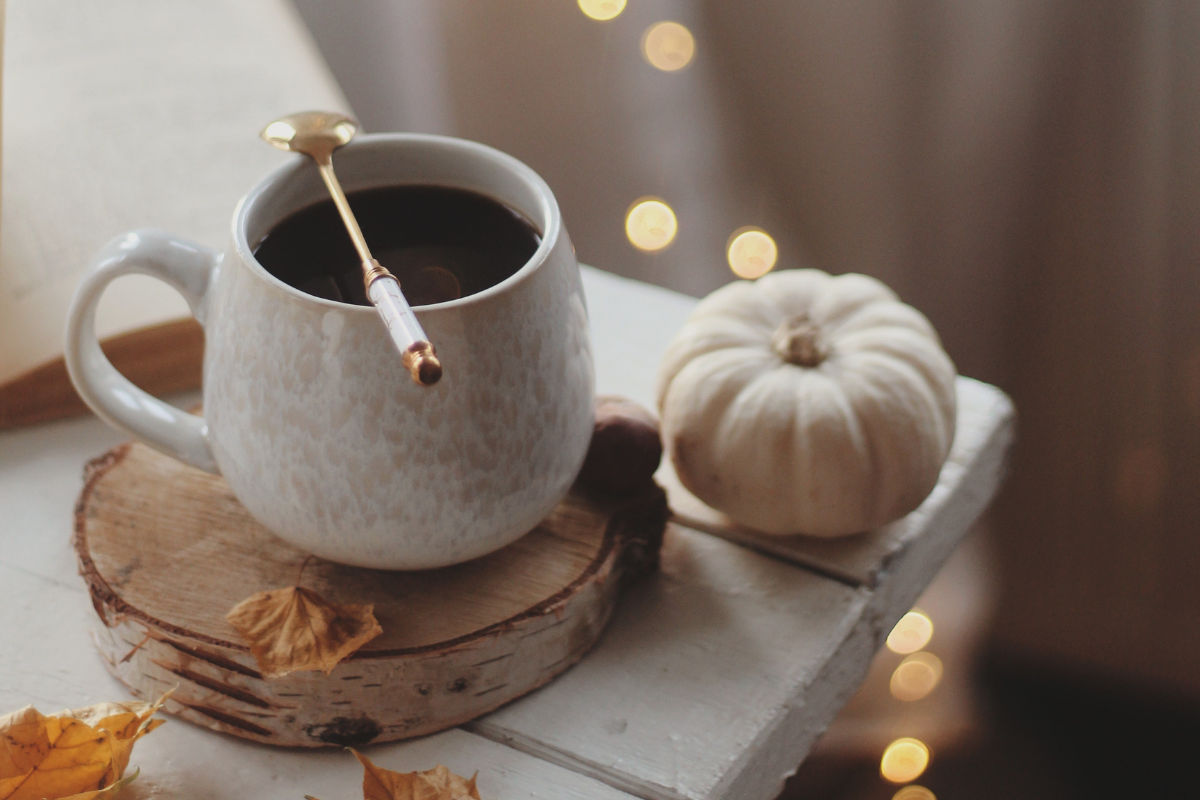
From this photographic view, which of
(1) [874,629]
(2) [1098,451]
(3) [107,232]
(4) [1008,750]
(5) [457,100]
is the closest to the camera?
(1) [874,629]

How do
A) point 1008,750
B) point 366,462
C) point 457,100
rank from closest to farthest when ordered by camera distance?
point 366,462, point 1008,750, point 457,100

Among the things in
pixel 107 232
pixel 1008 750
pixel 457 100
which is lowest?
pixel 1008 750

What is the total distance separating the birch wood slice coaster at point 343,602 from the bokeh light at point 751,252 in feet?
3.20

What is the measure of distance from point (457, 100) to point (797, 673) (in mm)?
1143

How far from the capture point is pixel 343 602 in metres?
0.52

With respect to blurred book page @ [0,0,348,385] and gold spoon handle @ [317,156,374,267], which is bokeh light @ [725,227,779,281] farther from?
gold spoon handle @ [317,156,374,267]

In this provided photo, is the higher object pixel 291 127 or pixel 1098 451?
pixel 291 127

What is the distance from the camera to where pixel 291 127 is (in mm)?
517

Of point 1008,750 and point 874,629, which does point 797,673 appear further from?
point 1008,750

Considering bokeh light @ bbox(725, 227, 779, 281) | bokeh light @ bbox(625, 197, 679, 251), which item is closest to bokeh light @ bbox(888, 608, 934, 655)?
bokeh light @ bbox(725, 227, 779, 281)

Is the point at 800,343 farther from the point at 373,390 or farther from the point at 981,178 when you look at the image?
the point at 981,178

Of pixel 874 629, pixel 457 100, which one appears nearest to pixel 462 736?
pixel 874 629

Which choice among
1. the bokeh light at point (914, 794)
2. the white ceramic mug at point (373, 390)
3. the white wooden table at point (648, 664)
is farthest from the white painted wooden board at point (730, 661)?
the bokeh light at point (914, 794)

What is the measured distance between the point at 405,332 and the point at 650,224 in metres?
1.23
